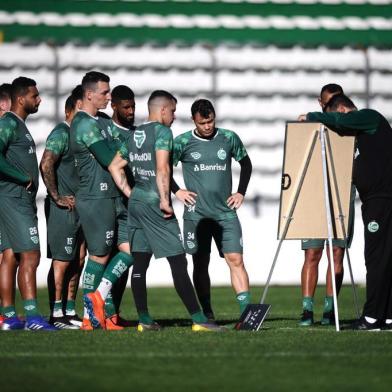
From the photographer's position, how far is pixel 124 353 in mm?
9141

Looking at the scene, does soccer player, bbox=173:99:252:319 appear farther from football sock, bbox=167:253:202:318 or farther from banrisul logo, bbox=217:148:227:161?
football sock, bbox=167:253:202:318

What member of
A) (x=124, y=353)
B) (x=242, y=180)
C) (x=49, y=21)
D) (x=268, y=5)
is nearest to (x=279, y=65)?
(x=268, y=5)

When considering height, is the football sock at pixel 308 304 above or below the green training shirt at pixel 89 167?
below

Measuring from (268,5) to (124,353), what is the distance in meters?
14.0

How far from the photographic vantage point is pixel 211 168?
12453 mm

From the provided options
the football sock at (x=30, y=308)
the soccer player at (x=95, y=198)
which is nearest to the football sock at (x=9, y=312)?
the football sock at (x=30, y=308)

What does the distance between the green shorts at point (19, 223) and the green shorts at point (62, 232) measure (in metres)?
0.65

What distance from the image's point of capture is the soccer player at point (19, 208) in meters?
11.3

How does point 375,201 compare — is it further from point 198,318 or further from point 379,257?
point 198,318

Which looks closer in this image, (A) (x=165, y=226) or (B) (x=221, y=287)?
(A) (x=165, y=226)

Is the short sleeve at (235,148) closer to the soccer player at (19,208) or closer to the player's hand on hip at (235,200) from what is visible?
the player's hand on hip at (235,200)

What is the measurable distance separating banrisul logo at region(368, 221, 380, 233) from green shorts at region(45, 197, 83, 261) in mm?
2788

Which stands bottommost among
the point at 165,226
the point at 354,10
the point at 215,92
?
the point at 165,226

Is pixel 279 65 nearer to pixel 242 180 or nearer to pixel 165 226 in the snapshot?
pixel 242 180
